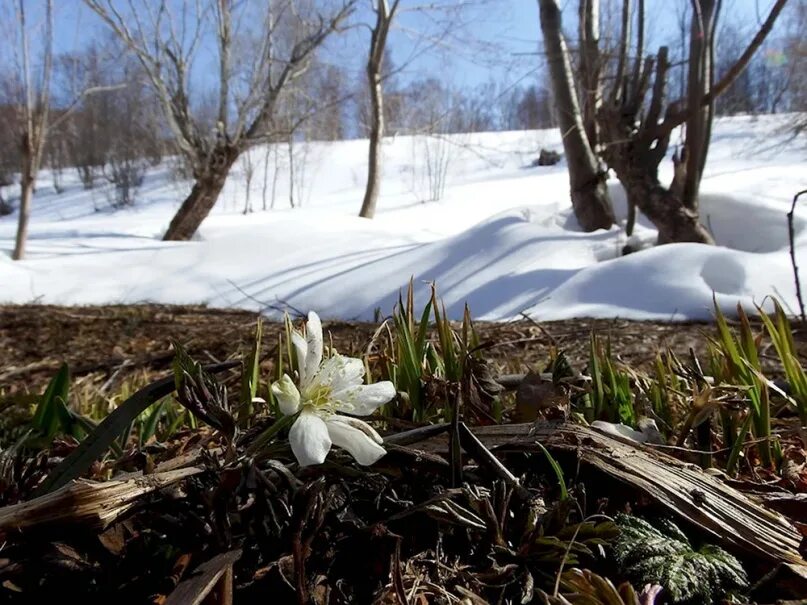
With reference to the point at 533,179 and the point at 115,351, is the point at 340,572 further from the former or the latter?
the point at 533,179

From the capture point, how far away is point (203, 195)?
9938 millimetres

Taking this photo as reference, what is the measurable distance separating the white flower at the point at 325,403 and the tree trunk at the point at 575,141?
6.93m

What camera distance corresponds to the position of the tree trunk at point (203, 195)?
9930 millimetres

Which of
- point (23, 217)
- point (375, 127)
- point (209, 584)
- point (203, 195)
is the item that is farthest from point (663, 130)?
point (23, 217)

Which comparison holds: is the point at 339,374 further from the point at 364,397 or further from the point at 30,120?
the point at 30,120

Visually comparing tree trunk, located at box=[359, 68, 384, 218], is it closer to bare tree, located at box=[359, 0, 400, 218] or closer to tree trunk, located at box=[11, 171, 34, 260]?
bare tree, located at box=[359, 0, 400, 218]

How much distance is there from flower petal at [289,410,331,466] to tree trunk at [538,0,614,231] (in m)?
7.02

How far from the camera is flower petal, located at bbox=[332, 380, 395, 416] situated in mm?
576

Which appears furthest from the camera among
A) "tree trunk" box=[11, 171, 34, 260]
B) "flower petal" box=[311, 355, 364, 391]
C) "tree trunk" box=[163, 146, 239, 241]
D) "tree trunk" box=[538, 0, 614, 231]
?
"tree trunk" box=[163, 146, 239, 241]

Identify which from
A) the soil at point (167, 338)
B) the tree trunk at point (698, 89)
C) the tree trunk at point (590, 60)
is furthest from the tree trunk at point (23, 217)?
the tree trunk at point (698, 89)

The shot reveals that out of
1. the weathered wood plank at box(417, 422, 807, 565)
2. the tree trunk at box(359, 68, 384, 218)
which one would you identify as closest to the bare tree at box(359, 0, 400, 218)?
the tree trunk at box(359, 68, 384, 218)

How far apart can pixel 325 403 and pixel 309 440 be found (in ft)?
0.21

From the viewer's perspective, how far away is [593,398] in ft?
2.98

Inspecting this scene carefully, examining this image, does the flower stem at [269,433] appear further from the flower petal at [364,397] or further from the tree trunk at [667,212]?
the tree trunk at [667,212]
